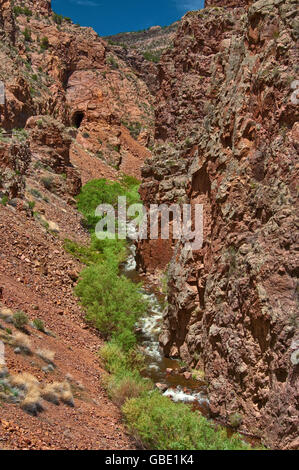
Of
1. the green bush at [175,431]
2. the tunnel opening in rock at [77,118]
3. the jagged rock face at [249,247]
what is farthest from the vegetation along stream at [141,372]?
the tunnel opening in rock at [77,118]

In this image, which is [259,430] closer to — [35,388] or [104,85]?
[35,388]

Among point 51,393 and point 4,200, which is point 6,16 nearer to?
point 4,200

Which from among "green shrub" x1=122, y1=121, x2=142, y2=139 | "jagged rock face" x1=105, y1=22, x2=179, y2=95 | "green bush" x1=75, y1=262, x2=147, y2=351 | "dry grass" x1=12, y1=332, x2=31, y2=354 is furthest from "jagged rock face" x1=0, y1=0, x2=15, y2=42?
"dry grass" x1=12, y1=332, x2=31, y2=354

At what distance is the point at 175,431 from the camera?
841cm

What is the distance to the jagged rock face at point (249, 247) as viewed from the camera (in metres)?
8.92

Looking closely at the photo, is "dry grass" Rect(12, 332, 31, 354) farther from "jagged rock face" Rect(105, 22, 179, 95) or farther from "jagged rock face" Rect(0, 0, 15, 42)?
"jagged rock face" Rect(105, 22, 179, 95)

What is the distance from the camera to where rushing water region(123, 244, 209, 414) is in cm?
1233

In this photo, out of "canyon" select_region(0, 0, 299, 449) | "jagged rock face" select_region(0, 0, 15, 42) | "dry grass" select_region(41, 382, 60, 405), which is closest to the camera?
"canyon" select_region(0, 0, 299, 449)

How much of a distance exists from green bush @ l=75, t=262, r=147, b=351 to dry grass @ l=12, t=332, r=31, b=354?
438cm

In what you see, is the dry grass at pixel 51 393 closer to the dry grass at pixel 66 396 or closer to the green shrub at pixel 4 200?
the dry grass at pixel 66 396

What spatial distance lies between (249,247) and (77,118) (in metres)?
47.6

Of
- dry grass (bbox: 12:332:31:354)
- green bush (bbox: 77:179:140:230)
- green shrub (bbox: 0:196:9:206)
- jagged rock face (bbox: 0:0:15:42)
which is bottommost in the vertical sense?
dry grass (bbox: 12:332:31:354)

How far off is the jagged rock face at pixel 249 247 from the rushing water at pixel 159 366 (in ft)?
1.89

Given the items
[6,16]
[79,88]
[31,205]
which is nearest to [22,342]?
[31,205]
